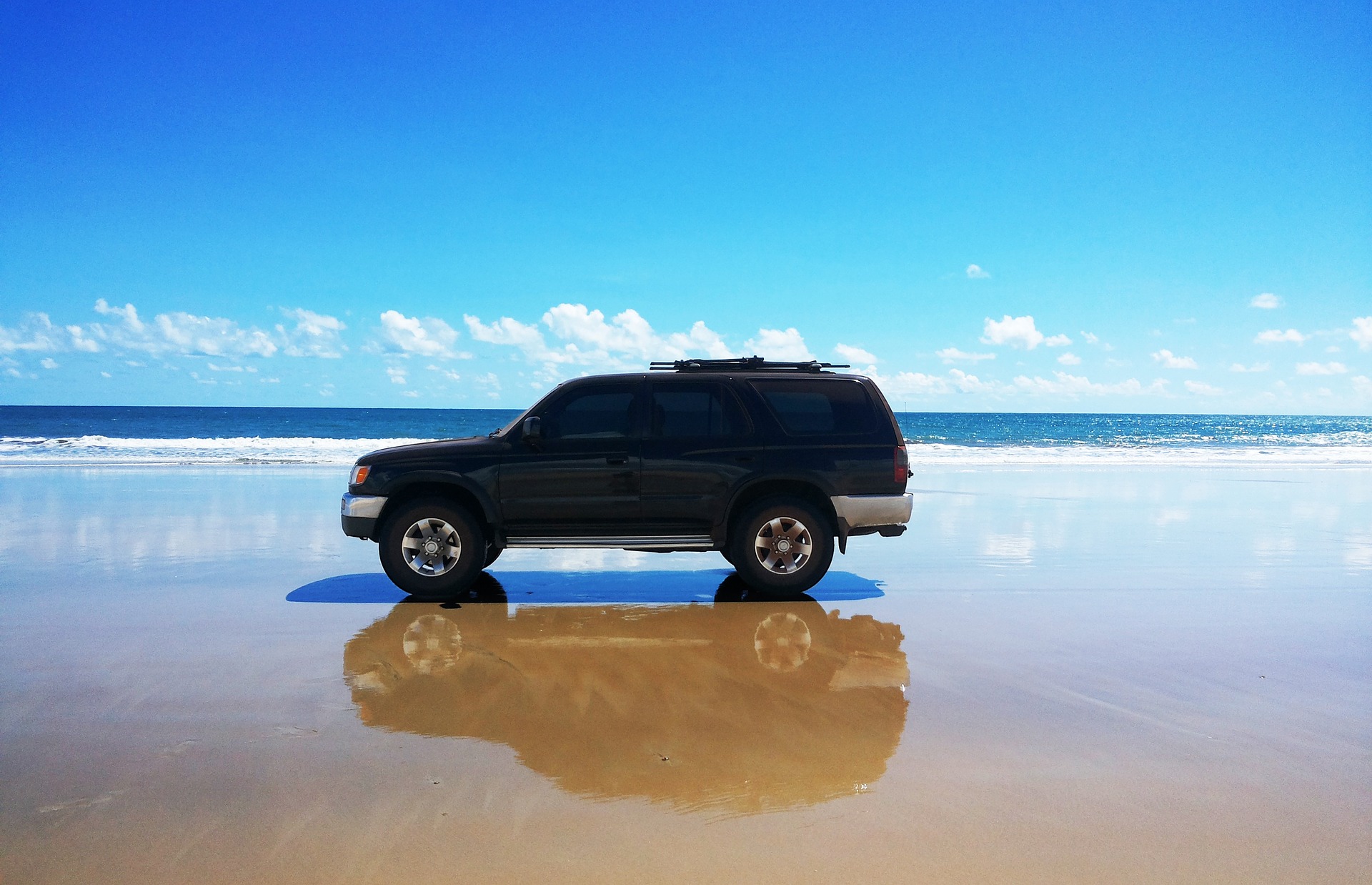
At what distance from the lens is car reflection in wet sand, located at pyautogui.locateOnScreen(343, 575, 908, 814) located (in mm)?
3525

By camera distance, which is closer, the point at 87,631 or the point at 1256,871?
the point at 1256,871

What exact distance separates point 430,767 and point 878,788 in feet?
5.97

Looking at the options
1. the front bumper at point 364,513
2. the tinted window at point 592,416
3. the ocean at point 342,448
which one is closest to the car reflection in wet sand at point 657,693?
the front bumper at point 364,513

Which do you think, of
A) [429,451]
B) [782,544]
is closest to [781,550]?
[782,544]

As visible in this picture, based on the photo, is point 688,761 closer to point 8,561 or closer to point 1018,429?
point 8,561

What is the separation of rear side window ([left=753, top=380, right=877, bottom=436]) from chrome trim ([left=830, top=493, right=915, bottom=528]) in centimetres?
59

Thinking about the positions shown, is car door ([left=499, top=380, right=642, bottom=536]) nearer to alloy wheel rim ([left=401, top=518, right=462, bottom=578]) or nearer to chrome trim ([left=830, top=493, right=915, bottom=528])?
alloy wheel rim ([left=401, top=518, right=462, bottom=578])

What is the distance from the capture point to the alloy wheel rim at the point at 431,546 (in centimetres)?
→ 720

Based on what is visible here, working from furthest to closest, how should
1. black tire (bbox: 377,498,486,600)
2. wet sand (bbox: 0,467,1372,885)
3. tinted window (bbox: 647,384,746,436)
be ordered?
1. tinted window (bbox: 647,384,746,436)
2. black tire (bbox: 377,498,486,600)
3. wet sand (bbox: 0,467,1372,885)

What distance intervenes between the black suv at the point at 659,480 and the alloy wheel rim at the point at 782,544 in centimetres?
1

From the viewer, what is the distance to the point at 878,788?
337cm

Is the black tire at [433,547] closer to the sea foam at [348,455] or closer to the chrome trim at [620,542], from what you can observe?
the chrome trim at [620,542]

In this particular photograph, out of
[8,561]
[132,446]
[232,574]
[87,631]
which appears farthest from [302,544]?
[132,446]

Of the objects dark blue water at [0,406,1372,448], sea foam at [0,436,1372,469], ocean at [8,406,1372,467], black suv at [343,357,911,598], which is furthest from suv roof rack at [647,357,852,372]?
dark blue water at [0,406,1372,448]
